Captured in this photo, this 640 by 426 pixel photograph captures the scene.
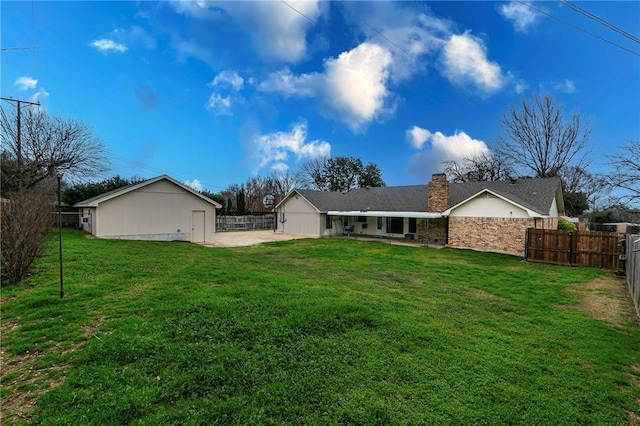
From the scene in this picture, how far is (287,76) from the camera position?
1723 centimetres

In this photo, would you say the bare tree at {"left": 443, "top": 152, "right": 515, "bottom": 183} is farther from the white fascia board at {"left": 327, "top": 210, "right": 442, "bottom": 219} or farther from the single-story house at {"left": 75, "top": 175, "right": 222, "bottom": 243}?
the single-story house at {"left": 75, "top": 175, "right": 222, "bottom": 243}

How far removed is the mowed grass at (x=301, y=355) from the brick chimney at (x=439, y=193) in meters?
13.2

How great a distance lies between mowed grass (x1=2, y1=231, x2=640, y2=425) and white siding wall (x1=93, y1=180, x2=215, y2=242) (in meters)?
9.45

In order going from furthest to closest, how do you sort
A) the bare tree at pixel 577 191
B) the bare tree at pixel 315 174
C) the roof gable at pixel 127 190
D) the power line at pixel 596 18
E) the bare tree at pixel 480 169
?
1. the bare tree at pixel 315 174
2. the bare tree at pixel 480 169
3. the bare tree at pixel 577 191
4. the roof gable at pixel 127 190
5. the power line at pixel 596 18

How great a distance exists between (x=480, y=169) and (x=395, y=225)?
19.3 m

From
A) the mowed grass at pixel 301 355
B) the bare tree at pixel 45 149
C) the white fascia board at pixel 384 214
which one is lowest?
the mowed grass at pixel 301 355

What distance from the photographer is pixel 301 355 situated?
13.3 feet

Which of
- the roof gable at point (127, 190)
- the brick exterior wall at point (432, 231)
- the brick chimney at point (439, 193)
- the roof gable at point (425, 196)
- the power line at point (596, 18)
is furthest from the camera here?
the brick exterior wall at point (432, 231)

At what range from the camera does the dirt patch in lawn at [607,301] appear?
6.85 m

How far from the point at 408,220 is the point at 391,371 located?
20596 millimetres

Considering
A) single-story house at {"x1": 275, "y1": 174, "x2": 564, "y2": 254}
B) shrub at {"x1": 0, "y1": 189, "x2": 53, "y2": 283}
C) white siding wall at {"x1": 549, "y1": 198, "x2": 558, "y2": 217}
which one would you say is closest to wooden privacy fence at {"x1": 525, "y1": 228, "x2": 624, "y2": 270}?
single-story house at {"x1": 275, "y1": 174, "x2": 564, "y2": 254}

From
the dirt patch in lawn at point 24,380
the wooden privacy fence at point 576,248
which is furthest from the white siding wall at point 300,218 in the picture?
the dirt patch in lawn at point 24,380

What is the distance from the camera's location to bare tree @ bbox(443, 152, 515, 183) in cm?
3444

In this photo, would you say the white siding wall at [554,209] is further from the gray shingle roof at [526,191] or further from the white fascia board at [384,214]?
the white fascia board at [384,214]
